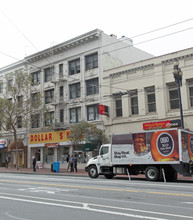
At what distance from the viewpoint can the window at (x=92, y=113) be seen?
31663 millimetres

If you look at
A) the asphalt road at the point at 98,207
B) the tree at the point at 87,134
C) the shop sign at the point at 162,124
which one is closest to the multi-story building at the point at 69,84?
the tree at the point at 87,134

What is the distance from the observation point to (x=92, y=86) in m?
32.4

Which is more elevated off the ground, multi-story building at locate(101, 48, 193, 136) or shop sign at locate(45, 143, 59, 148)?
multi-story building at locate(101, 48, 193, 136)

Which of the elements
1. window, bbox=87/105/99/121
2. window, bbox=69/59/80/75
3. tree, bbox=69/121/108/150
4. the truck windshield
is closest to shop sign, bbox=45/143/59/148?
window, bbox=87/105/99/121

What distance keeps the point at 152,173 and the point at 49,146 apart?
19.7 metres

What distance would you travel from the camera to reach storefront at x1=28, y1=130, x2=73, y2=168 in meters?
33.5

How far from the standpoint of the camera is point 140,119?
2734 cm

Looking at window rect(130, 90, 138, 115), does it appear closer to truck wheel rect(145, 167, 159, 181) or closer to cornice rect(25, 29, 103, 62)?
cornice rect(25, 29, 103, 62)

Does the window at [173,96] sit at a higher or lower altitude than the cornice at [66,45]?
lower

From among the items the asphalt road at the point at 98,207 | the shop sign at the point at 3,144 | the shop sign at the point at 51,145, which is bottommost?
the asphalt road at the point at 98,207

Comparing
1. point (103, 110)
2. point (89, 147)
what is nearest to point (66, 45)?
point (103, 110)

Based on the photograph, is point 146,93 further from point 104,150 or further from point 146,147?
point 146,147

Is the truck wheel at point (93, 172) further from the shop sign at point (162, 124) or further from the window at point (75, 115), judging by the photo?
the window at point (75, 115)

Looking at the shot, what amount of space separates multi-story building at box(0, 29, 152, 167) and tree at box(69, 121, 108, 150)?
2101 mm
